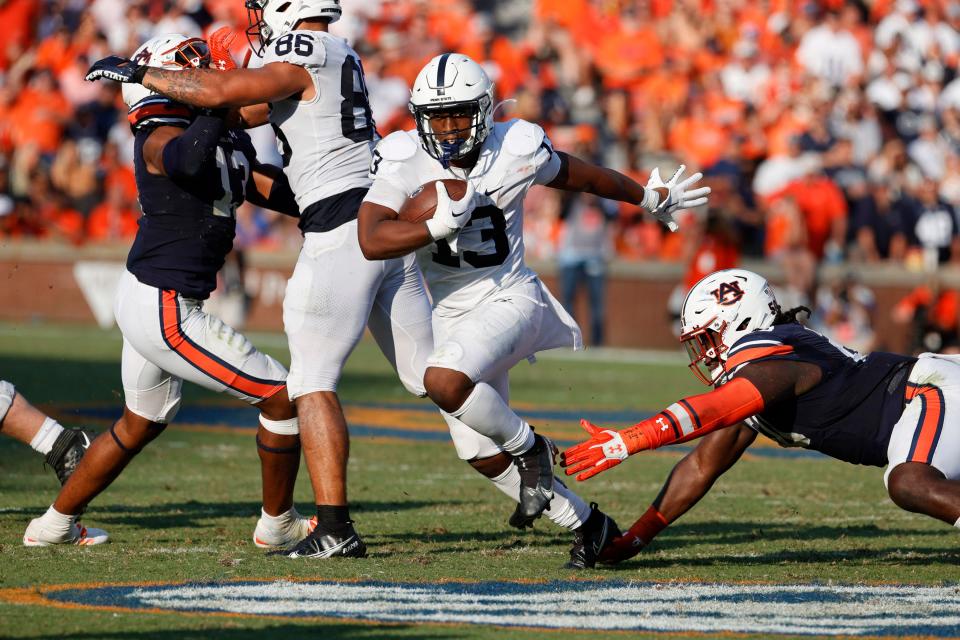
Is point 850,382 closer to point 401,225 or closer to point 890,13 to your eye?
point 401,225

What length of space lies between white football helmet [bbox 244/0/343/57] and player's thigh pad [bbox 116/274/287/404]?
1.01m

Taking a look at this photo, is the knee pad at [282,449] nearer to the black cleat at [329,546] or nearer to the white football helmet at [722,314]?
the black cleat at [329,546]

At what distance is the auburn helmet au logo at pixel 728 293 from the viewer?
523 centimetres

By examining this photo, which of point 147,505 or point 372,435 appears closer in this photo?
point 147,505

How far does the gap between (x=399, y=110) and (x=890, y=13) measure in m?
5.67

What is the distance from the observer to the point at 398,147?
17.7ft

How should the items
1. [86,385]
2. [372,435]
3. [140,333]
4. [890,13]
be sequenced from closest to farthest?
1. [140,333]
2. [372,435]
3. [86,385]
4. [890,13]

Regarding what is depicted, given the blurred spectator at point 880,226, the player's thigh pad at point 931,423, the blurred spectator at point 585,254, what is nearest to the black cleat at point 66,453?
the player's thigh pad at point 931,423

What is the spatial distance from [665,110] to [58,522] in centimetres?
1205

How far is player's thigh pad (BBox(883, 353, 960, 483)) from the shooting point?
502 centimetres

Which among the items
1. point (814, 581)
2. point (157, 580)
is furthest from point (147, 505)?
point (814, 581)

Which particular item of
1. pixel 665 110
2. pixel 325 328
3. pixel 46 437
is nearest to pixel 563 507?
pixel 325 328

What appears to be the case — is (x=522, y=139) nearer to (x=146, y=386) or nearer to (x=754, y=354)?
(x=754, y=354)

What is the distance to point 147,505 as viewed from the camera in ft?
22.4
